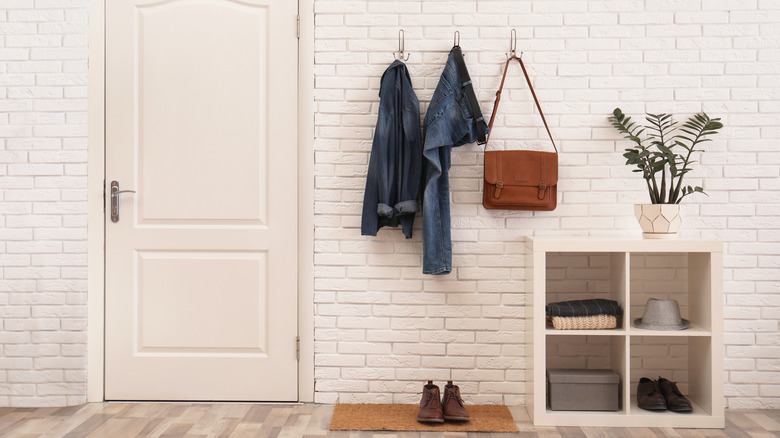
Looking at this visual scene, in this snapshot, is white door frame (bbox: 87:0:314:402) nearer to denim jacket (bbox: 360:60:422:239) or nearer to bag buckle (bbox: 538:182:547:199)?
denim jacket (bbox: 360:60:422:239)

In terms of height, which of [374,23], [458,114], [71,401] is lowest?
[71,401]

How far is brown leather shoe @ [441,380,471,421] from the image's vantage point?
2.68m

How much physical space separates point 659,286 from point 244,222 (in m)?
1.97

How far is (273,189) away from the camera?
2949 mm

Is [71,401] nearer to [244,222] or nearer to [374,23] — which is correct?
[244,222]

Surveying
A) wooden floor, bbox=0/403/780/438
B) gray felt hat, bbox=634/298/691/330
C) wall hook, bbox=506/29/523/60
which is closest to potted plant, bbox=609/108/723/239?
gray felt hat, bbox=634/298/691/330

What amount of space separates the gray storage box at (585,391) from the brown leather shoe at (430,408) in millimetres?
500

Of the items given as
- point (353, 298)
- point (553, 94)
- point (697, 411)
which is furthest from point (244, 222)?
point (697, 411)

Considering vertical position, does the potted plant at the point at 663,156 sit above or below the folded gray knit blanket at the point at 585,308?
above

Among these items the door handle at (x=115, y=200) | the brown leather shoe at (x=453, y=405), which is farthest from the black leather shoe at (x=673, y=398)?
the door handle at (x=115, y=200)

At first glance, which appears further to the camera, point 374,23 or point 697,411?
point 374,23

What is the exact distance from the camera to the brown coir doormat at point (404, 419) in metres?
2.64

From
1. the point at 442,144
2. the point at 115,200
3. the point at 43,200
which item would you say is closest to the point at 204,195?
the point at 115,200

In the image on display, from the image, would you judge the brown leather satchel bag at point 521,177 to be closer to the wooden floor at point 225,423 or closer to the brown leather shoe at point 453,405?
the brown leather shoe at point 453,405
